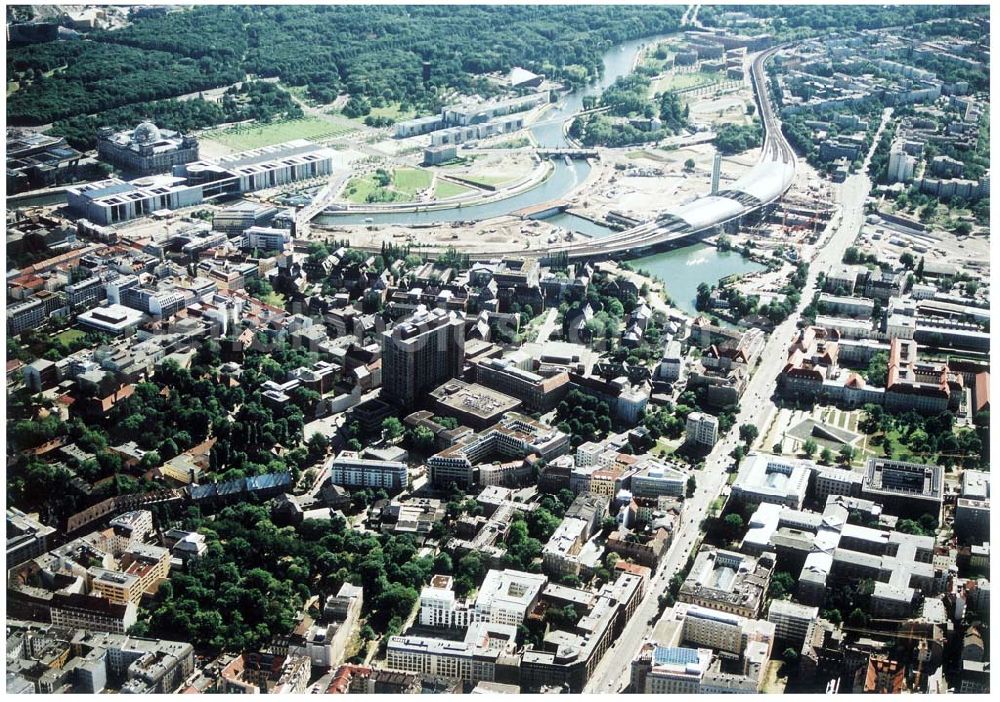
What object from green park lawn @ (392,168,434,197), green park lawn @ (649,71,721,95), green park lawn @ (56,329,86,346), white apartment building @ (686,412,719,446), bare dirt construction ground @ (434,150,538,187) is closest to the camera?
white apartment building @ (686,412,719,446)

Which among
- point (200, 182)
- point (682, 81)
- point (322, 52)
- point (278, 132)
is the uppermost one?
point (322, 52)

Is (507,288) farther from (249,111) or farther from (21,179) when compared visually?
(249,111)

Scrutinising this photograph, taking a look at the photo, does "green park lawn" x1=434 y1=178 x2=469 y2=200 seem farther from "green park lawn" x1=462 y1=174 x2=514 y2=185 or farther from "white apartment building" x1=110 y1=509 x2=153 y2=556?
"white apartment building" x1=110 y1=509 x2=153 y2=556

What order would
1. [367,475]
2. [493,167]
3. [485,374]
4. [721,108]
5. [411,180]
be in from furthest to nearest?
1. [721,108]
2. [493,167]
3. [411,180]
4. [485,374]
5. [367,475]

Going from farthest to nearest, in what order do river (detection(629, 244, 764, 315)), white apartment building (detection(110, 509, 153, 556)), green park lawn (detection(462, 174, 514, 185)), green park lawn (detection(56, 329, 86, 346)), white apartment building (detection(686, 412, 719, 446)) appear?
1. green park lawn (detection(462, 174, 514, 185))
2. river (detection(629, 244, 764, 315))
3. green park lawn (detection(56, 329, 86, 346))
4. white apartment building (detection(686, 412, 719, 446))
5. white apartment building (detection(110, 509, 153, 556))

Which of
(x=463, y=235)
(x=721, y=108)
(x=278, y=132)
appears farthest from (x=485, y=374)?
(x=721, y=108)

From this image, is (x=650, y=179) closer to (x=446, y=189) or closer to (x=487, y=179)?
(x=487, y=179)

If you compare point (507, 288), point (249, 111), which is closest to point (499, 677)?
point (507, 288)

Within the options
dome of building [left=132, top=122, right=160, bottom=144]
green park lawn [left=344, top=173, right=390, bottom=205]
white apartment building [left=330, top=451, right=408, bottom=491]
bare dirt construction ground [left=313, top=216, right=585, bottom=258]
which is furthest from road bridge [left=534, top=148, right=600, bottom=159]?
white apartment building [left=330, top=451, right=408, bottom=491]
